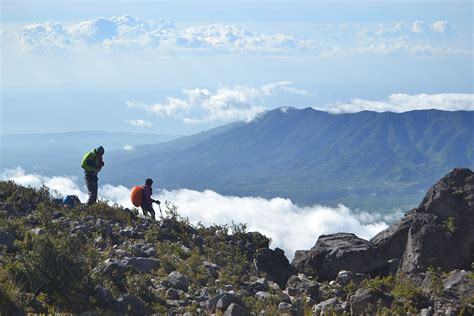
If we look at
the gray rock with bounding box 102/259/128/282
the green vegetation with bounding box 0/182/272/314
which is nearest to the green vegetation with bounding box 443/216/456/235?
the green vegetation with bounding box 0/182/272/314

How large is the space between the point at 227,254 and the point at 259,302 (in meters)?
5.18

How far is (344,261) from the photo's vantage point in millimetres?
16641

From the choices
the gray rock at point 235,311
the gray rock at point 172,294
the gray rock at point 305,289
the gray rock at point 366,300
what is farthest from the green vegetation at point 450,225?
the gray rock at point 172,294

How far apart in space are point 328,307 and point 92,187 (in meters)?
12.9

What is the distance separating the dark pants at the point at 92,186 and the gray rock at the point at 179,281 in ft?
32.1

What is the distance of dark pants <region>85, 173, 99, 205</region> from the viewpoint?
2236cm

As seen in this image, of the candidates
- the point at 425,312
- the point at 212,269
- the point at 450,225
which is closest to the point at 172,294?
the point at 212,269

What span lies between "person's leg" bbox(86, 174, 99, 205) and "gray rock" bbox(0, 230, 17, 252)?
7.97 meters

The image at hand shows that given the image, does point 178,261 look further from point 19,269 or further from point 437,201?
point 437,201

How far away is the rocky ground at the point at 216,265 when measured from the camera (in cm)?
1133

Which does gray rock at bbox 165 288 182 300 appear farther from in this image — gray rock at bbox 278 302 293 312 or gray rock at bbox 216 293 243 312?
gray rock at bbox 278 302 293 312

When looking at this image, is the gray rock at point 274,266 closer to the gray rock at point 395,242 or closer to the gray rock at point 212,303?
the gray rock at point 395,242

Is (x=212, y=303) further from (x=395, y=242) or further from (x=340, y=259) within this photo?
(x=395, y=242)

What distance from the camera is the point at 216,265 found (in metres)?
15.1
